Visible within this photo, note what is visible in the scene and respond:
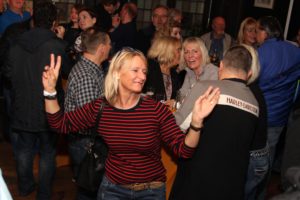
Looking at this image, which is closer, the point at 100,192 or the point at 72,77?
the point at 100,192

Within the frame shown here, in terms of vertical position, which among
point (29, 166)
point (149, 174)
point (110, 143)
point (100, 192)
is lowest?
point (29, 166)

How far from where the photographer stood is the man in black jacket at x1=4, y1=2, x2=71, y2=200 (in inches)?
136

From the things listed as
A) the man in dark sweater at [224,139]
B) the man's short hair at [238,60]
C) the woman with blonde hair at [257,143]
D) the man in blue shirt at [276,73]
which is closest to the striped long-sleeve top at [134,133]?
the man in dark sweater at [224,139]

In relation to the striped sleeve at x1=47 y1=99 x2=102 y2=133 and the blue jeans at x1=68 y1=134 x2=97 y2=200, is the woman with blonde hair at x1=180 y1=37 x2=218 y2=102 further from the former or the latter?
the striped sleeve at x1=47 y1=99 x2=102 y2=133

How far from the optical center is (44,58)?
344 centimetres

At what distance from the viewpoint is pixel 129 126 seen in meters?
2.44

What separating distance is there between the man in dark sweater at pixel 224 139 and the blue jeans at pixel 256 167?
0.35 metres

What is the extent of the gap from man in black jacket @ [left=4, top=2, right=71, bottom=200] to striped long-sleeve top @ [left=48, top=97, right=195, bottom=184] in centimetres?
105

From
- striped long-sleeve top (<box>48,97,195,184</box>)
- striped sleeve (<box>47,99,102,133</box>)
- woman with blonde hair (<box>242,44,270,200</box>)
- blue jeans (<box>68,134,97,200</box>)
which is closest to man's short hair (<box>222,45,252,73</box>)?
woman with blonde hair (<box>242,44,270,200</box>)

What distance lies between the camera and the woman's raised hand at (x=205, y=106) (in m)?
2.25

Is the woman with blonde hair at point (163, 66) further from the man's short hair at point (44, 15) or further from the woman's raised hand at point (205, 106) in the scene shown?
the woman's raised hand at point (205, 106)

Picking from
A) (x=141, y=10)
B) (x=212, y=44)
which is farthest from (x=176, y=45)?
(x=141, y=10)

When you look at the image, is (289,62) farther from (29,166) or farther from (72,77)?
(29,166)

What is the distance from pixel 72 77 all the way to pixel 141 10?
5.34 meters
